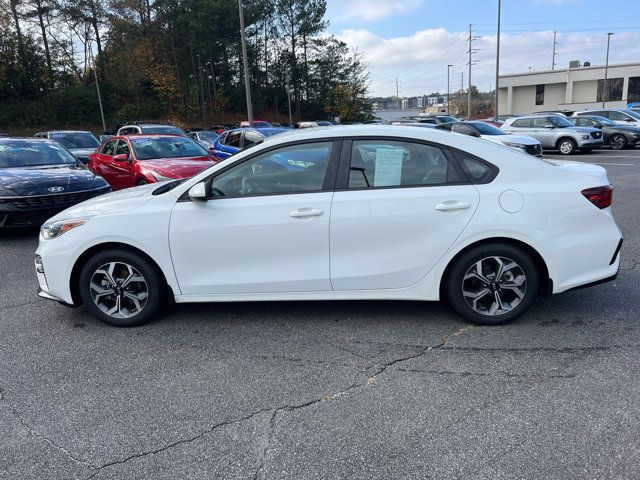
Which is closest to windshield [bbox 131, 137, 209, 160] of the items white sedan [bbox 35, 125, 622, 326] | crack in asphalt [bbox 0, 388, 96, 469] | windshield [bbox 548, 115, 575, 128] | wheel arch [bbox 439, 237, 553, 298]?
white sedan [bbox 35, 125, 622, 326]

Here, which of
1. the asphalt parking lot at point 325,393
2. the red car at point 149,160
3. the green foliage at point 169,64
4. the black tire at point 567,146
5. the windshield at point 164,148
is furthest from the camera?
the green foliage at point 169,64

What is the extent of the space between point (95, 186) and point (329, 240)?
557 centimetres

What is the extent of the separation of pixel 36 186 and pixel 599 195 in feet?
24.1

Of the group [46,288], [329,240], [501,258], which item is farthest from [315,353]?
[46,288]

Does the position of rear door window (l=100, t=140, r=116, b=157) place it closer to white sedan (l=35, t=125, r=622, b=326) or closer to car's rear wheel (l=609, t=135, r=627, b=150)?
white sedan (l=35, t=125, r=622, b=326)

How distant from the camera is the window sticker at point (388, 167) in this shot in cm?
381

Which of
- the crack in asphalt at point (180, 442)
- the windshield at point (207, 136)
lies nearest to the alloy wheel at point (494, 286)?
the crack in asphalt at point (180, 442)

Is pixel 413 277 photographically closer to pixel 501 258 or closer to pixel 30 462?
pixel 501 258

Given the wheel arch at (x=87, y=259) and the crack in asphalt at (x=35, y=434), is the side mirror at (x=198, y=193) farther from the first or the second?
the crack in asphalt at (x=35, y=434)

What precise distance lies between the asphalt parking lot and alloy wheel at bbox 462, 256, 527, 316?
186 millimetres

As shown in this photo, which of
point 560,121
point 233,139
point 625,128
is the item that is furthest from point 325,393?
point 625,128

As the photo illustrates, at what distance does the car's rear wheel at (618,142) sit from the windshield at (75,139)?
66.4 ft

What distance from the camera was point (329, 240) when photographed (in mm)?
3760

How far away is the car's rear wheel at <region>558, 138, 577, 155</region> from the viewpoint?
62.8 feet
